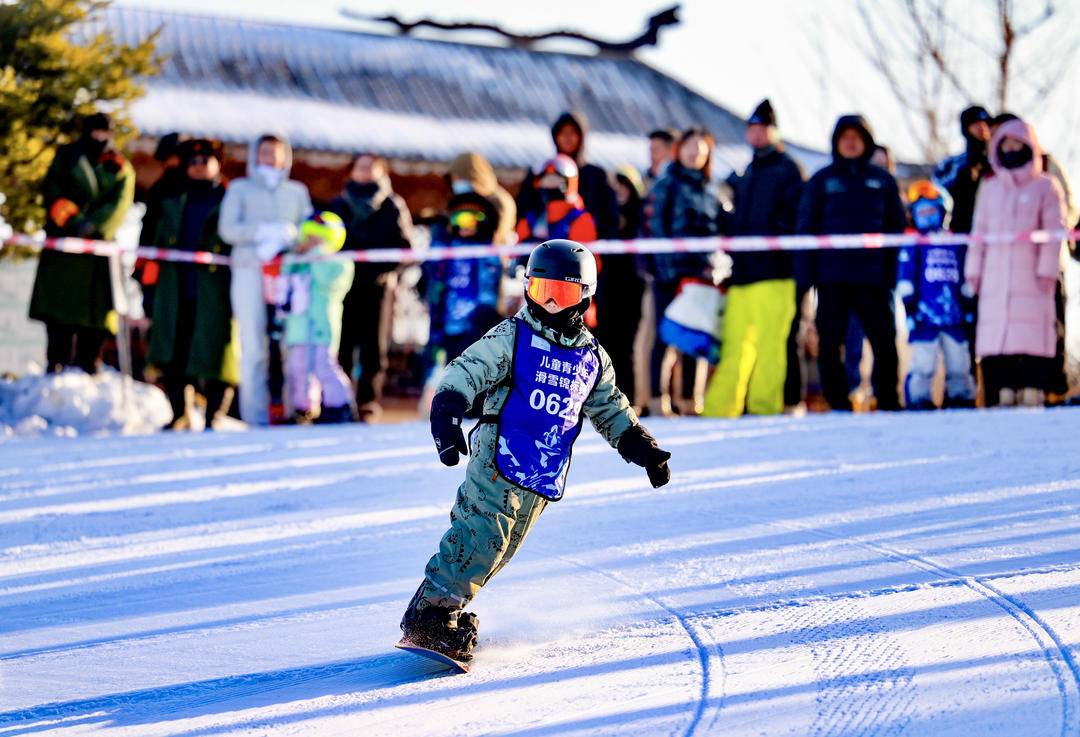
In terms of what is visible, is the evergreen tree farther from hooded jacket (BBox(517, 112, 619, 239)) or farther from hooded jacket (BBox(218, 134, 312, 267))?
hooded jacket (BBox(517, 112, 619, 239))

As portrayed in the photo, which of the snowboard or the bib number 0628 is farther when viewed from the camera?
the bib number 0628

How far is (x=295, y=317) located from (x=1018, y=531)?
232 inches

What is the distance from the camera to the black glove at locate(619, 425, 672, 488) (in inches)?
174

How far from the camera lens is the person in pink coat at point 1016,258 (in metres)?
9.50

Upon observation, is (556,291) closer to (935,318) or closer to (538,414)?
(538,414)

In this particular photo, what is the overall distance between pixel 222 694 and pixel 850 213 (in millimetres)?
6668

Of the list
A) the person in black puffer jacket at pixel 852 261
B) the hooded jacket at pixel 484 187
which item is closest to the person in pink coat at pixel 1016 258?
the person in black puffer jacket at pixel 852 261

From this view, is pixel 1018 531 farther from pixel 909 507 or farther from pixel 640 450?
pixel 640 450

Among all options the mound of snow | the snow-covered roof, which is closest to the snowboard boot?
the mound of snow

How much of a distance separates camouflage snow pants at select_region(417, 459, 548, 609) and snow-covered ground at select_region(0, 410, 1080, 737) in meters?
0.21

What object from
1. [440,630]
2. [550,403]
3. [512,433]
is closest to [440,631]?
[440,630]

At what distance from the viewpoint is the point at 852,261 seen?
9.62 metres

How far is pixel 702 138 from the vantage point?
401 inches

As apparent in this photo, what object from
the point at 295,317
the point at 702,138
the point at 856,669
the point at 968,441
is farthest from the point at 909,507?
the point at 295,317
